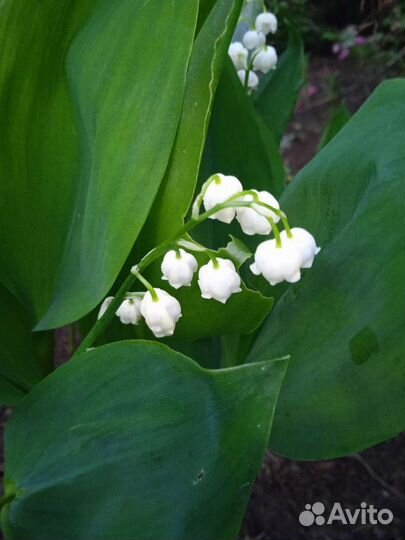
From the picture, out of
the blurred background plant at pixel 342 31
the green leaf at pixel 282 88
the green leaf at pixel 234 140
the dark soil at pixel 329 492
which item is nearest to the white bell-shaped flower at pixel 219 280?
the green leaf at pixel 234 140

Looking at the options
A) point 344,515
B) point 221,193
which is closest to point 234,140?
point 221,193

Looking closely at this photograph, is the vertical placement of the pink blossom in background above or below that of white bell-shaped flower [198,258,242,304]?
below

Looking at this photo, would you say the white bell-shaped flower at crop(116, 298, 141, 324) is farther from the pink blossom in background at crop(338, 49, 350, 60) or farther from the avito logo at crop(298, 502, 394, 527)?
the pink blossom in background at crop(338, 49, 350, 60)

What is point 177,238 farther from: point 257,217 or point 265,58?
point 265,58

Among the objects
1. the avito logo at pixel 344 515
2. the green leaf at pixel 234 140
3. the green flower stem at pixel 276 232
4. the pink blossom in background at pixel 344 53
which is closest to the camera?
the green flower stem at pixel 276 232

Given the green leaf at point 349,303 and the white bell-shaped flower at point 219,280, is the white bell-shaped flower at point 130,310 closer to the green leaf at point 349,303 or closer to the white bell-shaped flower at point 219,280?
the white bell-shaped flower at point 219,280

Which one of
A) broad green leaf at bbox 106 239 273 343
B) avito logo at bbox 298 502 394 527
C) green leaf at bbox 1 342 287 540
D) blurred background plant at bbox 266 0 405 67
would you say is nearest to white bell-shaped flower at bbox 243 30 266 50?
broad green leaf at bbox 106 239 273 343

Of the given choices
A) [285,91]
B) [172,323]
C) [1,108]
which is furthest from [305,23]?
[172,323]
